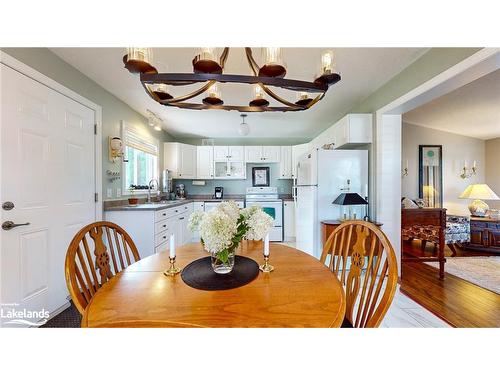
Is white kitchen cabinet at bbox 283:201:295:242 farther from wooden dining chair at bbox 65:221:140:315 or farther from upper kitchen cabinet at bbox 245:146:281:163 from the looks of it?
wooden dining chair at bbox 65:221:140:315

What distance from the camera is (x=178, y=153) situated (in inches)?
165

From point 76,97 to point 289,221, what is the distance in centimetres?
372

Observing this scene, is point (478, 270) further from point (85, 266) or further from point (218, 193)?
point (218, 193)

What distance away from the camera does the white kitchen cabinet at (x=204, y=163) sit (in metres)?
4.52

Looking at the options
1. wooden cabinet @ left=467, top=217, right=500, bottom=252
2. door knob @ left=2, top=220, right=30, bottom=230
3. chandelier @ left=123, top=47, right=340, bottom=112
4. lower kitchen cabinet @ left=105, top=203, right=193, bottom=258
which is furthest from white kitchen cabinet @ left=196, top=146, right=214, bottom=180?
wooden cabinet @ left=467, top=217, right=500, bottom=252

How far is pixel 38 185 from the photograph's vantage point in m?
1.61

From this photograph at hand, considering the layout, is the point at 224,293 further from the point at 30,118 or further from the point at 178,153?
the point at 178,153

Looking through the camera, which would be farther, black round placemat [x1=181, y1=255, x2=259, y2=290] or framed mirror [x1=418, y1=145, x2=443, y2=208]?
framed mirror [x1=418, y1=145, x2=443, y2=208]

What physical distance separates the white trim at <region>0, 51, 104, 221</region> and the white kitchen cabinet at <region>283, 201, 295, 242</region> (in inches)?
122

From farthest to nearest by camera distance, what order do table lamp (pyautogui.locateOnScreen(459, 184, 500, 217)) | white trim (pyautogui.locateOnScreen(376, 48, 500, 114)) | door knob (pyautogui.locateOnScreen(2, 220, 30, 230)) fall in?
table lamp (pyautogui.locateOnScreen(459, 184, 500, 217))
door knob (pyautogui.locateOnScreen(2, 220, 30, 230))
white trim (pyautogui.locateOnScreen(376, 48, 500, 114))

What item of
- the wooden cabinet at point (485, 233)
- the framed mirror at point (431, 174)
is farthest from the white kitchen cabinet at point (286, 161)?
the wooden cabinet at point (485, 233)

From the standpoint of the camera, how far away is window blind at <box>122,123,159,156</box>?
284cm
